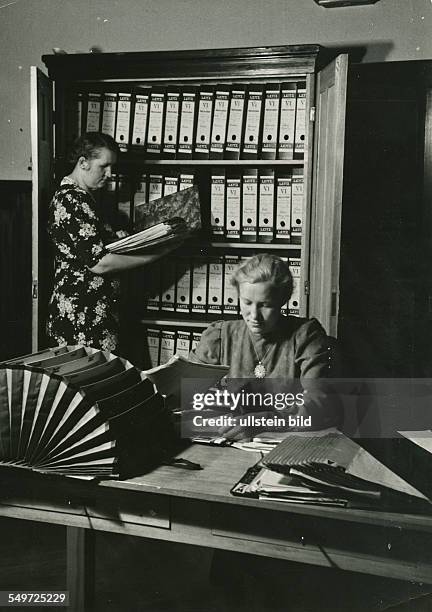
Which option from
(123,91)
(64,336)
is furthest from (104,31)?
(64,336)

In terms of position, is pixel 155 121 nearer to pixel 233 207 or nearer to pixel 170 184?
pixel 170 184

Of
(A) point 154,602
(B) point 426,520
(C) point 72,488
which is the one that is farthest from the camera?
(A) point 154,602

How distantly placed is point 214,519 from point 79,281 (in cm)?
163

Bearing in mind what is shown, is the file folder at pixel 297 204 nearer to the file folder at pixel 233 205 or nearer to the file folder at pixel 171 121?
the file folder at pixel 233 205

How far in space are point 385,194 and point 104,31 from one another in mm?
1621

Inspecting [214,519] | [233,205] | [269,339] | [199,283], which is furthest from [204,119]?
[214,519]

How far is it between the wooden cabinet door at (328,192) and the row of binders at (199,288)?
0.25 metres

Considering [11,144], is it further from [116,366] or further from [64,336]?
[116,366]

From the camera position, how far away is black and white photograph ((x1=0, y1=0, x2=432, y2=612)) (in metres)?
1.84

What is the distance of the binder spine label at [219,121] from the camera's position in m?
2.82

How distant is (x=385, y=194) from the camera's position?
2793 mm

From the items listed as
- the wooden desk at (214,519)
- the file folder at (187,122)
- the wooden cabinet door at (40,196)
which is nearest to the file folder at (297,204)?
the file folder at (187,122)

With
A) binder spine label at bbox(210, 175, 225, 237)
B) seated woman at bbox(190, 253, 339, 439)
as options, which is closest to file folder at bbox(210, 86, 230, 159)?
binder spine label at bbox(210, 175, 225, 237)

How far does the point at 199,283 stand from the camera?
295cm
